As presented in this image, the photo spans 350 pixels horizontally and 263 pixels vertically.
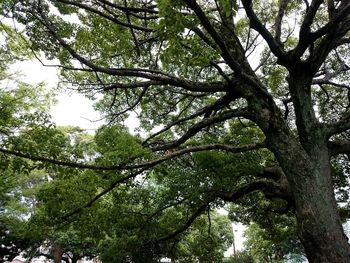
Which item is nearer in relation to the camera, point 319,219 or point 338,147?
point 319,219

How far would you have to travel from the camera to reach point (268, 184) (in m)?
6.41

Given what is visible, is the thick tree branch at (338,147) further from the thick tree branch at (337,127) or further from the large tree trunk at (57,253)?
the large tree trunk at (57,253)

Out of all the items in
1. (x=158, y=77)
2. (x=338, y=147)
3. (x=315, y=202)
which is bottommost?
(x=315, y=202)

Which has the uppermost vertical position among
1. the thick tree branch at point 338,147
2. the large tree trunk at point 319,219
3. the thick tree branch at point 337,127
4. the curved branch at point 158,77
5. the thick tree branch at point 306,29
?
the thick tree branch at point 306,29

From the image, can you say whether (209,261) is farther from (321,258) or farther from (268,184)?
(321,258)

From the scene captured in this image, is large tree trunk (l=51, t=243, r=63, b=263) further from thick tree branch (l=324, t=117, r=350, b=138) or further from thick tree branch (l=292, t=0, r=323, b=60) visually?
thick tree branch (l=292, t=0, r=323, b=60)

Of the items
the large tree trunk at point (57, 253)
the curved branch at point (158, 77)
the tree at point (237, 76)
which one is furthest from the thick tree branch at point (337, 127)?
the large tree trunk at point (57, 253)

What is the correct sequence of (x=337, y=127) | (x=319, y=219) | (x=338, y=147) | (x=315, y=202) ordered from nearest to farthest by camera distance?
(x=319, y=219) < (x=315, y=202) < (x=337, y=127) < (x=338, y=147)

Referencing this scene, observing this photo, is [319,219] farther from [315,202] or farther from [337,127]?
[337,127]

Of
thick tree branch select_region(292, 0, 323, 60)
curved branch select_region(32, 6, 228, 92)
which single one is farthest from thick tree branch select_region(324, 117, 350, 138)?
curved branch select_region(32, 6, 228, 92)

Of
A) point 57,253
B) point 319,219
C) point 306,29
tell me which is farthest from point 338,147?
point 57,253

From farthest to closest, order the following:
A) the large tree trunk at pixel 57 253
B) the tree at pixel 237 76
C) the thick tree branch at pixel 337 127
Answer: the large tree trunk at pixel 57 253, the thick tree branch at pixel 337 127, the tree at pixel 237 76

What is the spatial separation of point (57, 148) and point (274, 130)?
3515mm

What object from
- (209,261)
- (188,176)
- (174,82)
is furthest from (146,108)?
(209,261)
